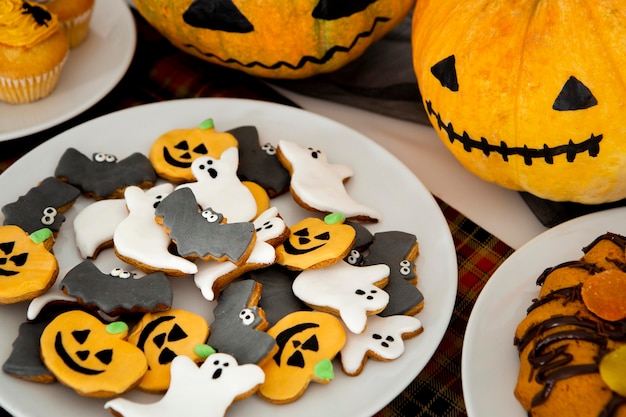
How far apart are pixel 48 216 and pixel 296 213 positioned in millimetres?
358

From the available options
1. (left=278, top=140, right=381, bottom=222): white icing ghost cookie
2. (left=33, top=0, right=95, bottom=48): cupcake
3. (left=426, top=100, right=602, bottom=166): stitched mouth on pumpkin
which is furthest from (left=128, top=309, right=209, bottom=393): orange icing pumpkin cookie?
(left=33, top=0, right=95, bottom=48): cupcake

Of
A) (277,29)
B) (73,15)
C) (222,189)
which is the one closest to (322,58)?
(277,29)

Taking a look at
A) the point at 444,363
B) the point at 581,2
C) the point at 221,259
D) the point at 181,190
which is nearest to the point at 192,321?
the point at 221,259

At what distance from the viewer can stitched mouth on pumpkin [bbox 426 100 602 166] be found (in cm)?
97

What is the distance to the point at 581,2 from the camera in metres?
0.94

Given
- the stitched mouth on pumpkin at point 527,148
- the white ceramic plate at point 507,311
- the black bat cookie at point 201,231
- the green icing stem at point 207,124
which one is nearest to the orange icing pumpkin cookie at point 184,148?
the green icing stem at point 207,124

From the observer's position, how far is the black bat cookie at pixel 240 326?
0.86 metres

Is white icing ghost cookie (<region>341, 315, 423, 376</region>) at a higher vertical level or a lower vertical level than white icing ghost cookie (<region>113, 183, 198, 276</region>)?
higher

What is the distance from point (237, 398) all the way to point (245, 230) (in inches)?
8.7

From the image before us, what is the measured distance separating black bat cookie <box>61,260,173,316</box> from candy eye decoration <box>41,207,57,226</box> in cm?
12

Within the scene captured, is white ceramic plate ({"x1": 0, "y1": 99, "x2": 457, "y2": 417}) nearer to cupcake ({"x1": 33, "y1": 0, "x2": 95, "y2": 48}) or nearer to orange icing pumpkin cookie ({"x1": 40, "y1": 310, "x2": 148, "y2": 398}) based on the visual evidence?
orange icing pumpkin cookie ({"x1": 40, "y1": 310, "x2": 148, "y2": 398})

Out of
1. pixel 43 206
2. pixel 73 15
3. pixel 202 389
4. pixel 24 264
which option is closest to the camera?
pixel 202 389

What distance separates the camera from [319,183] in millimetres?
1073

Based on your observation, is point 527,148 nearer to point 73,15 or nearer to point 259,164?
point 259,164
